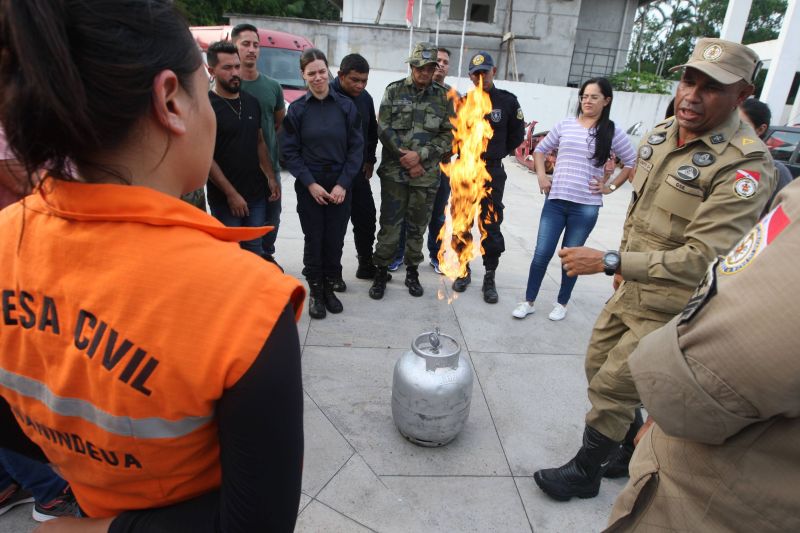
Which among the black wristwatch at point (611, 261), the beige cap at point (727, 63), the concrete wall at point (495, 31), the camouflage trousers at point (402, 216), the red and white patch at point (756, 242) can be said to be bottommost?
the camouflage trousers at point (402, 216)

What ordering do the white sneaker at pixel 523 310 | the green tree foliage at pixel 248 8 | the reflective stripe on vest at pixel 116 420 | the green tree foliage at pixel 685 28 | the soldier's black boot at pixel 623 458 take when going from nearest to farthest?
the reflective stripe on vest at pixel 116 420 < the soldier's black boot at pixel 623 458 < the white sneaker at pixel 523 310 < the green tree foliage at pixel 248 8 < the green tree foliage at pixel 685 28

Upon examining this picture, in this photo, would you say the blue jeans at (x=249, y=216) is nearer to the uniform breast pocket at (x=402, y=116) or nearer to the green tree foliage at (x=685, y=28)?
the uniform breast pocket at (x=402, y=116)

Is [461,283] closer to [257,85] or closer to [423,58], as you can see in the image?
[423,58]

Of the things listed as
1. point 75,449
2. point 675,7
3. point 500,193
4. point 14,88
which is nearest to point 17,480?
point 75,449

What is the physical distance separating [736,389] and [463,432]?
214 cm

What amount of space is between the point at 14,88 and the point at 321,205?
3.46 meters

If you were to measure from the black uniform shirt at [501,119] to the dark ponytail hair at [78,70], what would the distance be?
4110 millimetres

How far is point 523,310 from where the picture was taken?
4.30 meters

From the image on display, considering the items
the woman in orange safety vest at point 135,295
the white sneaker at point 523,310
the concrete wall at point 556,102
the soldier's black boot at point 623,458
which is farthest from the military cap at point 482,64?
the concrete wall at point 556,102

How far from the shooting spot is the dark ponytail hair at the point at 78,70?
59 centimetres

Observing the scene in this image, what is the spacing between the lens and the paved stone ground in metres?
2.28

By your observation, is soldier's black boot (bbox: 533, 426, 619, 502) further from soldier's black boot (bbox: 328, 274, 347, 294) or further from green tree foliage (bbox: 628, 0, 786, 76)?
green tree foliage (bbox: 628, 0, 786, 76)

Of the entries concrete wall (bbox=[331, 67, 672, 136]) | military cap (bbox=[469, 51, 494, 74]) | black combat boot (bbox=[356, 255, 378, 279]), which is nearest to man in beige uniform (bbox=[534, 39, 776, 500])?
military cap (bbox=[469, 51, 494, 74])

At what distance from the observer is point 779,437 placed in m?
0.91
